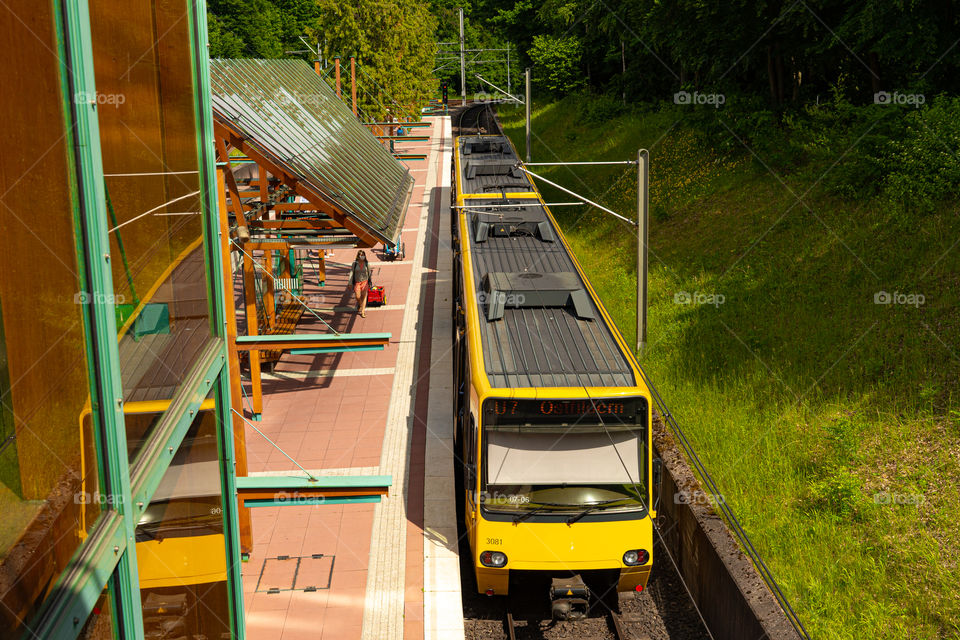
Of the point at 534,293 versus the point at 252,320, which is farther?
the point at 252,320

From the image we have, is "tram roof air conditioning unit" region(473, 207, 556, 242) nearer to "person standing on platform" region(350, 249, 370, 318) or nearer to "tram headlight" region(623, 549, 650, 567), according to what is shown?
"person standing on platform" region(350, 249, 370, 318)

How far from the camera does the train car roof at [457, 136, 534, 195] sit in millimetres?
19875

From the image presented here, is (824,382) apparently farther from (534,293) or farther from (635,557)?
(635,557)

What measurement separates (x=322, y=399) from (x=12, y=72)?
1491 cm

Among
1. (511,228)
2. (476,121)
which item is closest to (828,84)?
(511,228)

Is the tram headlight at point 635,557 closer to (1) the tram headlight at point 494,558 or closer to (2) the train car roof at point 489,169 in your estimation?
(1) the tram headlight at point 494,558

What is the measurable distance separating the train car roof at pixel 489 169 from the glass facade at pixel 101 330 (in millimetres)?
15911

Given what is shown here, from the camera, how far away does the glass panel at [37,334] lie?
1795 mm

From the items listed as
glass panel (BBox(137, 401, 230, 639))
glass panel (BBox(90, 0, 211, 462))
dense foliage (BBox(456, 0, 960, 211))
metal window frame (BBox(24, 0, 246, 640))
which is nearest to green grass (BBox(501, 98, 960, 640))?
dense foliage (BBox(456, 0, 960, 211))

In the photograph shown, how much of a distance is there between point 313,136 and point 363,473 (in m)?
6.68

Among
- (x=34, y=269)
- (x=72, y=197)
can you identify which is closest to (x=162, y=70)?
(x=72, y=197)

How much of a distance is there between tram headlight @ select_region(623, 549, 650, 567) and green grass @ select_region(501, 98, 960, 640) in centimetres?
150

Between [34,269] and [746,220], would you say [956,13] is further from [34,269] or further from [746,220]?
[34,269]

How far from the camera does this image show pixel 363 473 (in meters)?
13.1
